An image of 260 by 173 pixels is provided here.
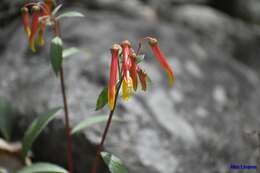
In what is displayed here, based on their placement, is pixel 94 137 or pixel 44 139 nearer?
pixel 94 137

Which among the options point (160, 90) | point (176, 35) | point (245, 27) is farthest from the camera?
point (245, 27)

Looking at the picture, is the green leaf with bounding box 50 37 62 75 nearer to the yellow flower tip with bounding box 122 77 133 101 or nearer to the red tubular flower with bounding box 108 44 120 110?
the red tubular flower with bounding box 108 44 120 110

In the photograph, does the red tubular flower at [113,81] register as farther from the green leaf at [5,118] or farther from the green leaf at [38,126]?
the green leaf at [5,118]

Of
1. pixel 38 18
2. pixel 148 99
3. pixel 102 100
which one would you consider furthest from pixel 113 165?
pixel 148 99

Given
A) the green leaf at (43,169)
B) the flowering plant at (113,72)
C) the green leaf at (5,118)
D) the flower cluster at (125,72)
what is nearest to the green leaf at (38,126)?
the flowering plant at (113,72)

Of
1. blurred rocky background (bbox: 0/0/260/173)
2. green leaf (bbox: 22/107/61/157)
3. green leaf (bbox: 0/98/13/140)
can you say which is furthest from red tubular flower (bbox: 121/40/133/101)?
Result: green leaf (bbox: 0/98/13/140)

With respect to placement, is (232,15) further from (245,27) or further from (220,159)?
(220,159)

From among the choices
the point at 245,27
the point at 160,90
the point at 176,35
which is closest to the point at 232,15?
the point at 245,27
